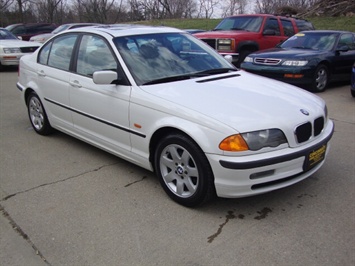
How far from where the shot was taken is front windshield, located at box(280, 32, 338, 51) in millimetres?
9188

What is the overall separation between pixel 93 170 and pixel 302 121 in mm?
2326

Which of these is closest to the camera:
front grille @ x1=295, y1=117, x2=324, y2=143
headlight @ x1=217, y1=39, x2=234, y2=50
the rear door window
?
front grille @ x1=295, y1=117, x2=324, y2=143

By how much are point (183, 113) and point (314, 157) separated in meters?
1.26

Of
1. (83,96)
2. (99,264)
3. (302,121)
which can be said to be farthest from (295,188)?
(83,96)

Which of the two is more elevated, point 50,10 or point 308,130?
point 50,10

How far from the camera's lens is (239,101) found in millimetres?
3301

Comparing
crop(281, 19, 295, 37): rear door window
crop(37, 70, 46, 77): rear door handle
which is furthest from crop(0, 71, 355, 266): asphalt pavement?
crop(281, 19, 295, 37): rear door window

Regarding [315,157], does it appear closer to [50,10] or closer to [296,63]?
[296,63]

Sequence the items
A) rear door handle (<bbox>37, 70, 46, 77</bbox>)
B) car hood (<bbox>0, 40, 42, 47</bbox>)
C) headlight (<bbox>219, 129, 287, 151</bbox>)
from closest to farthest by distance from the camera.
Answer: headlight (<bbox>219, 129, 287, 151</bbox>)
rear door handle (<bbox>37, 70, 46, 77</bbox>)
car hood (<bbox>0, 40, 42, 47</bbox>)

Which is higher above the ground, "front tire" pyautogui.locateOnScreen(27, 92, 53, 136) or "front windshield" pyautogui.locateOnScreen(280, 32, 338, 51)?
"front windshield" pyautogui.locateOnScreen(280, 32, 338, 51)

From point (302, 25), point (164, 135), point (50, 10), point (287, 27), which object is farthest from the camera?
point (50, 10)

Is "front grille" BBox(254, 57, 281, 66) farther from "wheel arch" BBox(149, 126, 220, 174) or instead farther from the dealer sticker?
"wheel arch" BBox(149, 126, 220, 174)

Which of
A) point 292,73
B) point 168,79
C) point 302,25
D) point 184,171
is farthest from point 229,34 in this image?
point 184,171

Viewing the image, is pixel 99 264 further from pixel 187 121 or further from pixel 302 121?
pixel 302 121
